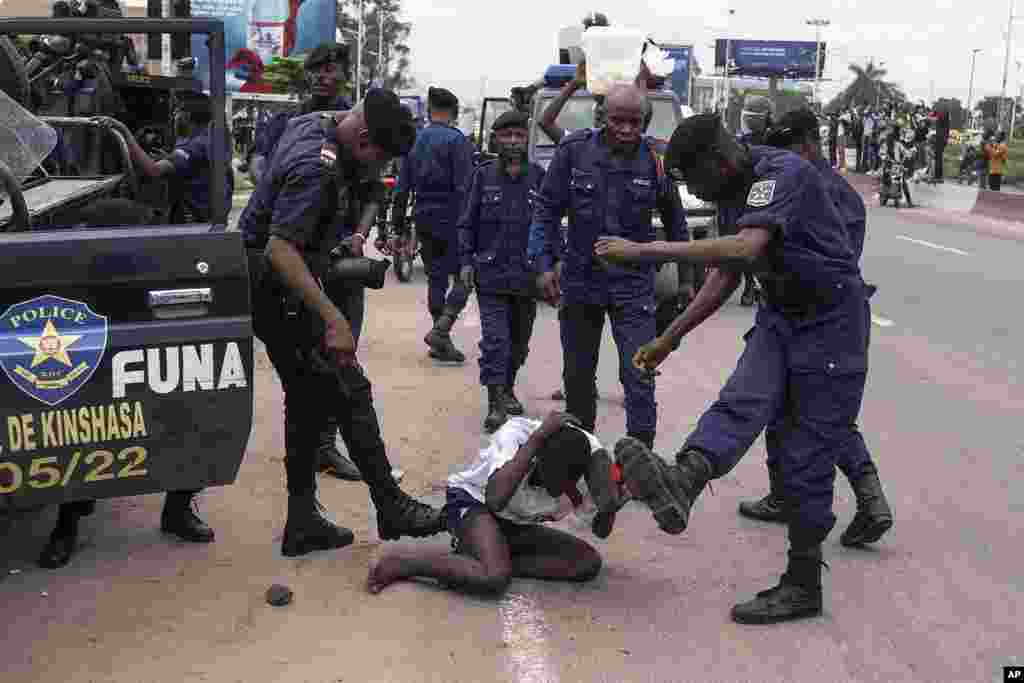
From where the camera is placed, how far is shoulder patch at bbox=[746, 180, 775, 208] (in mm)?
4406

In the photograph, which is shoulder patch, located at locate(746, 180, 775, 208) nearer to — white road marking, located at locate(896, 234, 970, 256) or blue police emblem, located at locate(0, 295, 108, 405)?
blue police emblem, located at locate(0, 295, 108, 405)

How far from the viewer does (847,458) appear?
18.3 feet

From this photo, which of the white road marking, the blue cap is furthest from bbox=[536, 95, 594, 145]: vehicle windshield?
the white road marking

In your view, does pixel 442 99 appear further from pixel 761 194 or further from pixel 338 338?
pixel 761 194

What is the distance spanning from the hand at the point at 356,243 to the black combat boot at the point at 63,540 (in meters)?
1.48

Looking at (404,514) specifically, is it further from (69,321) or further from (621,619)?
(69,321)

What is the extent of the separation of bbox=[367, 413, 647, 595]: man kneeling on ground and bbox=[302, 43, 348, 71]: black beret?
2.88m

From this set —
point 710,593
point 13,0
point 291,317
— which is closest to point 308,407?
point 291,317

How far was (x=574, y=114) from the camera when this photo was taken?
14039 millimetres

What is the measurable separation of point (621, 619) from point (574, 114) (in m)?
9.93

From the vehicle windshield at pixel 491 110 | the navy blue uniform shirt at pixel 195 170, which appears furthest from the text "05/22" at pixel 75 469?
the vehicle windshield at pixel 491 110

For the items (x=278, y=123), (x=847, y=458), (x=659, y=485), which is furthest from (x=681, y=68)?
(x=659, y=485)

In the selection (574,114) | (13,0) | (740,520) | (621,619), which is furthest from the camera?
→ (13,0)

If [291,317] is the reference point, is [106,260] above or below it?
above
